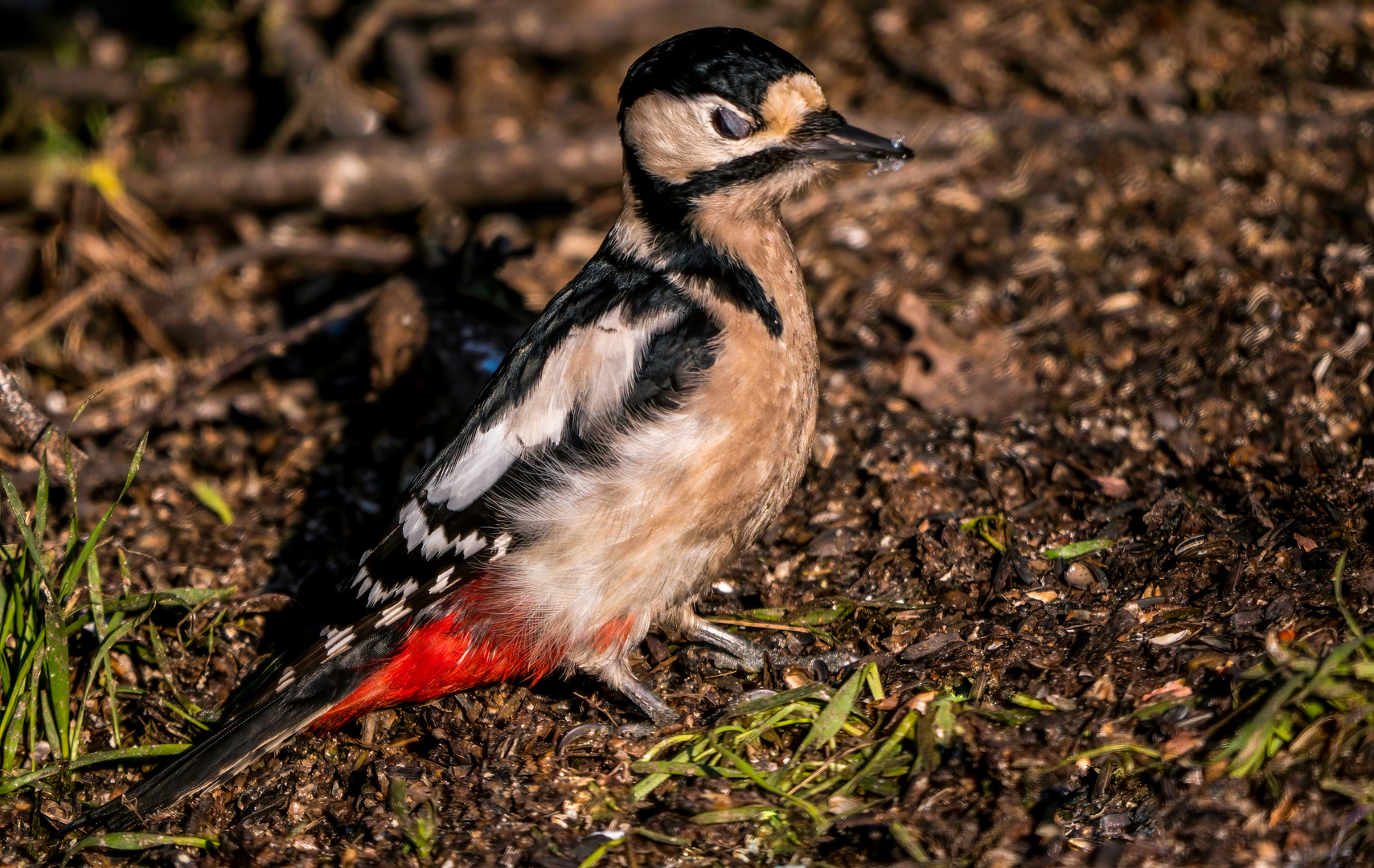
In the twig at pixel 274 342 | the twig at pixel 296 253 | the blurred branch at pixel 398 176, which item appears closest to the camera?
the twig at pixel 274 342

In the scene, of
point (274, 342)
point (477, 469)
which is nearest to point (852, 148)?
point (477, 469)

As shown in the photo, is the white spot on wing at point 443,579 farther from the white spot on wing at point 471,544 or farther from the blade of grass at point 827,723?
the blade of grass at point 827,723

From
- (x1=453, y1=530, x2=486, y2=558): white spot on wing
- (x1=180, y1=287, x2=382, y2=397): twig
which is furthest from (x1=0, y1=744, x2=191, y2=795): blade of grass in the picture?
(x1=180, y1=287, x2=382, y2=397): twig

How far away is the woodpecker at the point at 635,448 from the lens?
344 centimetres

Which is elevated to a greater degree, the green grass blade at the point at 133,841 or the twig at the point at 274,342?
the twig at the point at 274,342

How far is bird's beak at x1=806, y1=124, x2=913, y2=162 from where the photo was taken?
11.5 ft

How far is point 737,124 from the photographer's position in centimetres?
353

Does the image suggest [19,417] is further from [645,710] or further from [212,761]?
[645,710]

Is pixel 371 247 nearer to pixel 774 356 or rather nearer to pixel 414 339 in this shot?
pixel 414 339

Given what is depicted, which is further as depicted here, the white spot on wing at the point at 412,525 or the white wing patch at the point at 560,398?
the white spot on wing at the point at 412,525

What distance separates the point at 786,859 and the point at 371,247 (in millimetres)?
4133

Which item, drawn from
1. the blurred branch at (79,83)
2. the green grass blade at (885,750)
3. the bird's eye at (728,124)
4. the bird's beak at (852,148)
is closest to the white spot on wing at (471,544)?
the green grass blade at (885,750)

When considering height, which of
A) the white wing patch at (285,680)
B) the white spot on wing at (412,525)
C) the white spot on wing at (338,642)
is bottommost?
the white wing patch at (285,680)

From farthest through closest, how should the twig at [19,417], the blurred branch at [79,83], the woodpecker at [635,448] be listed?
the blurred branch at [79,83], the twig at [19,417], the woodpecker at [635,448]
